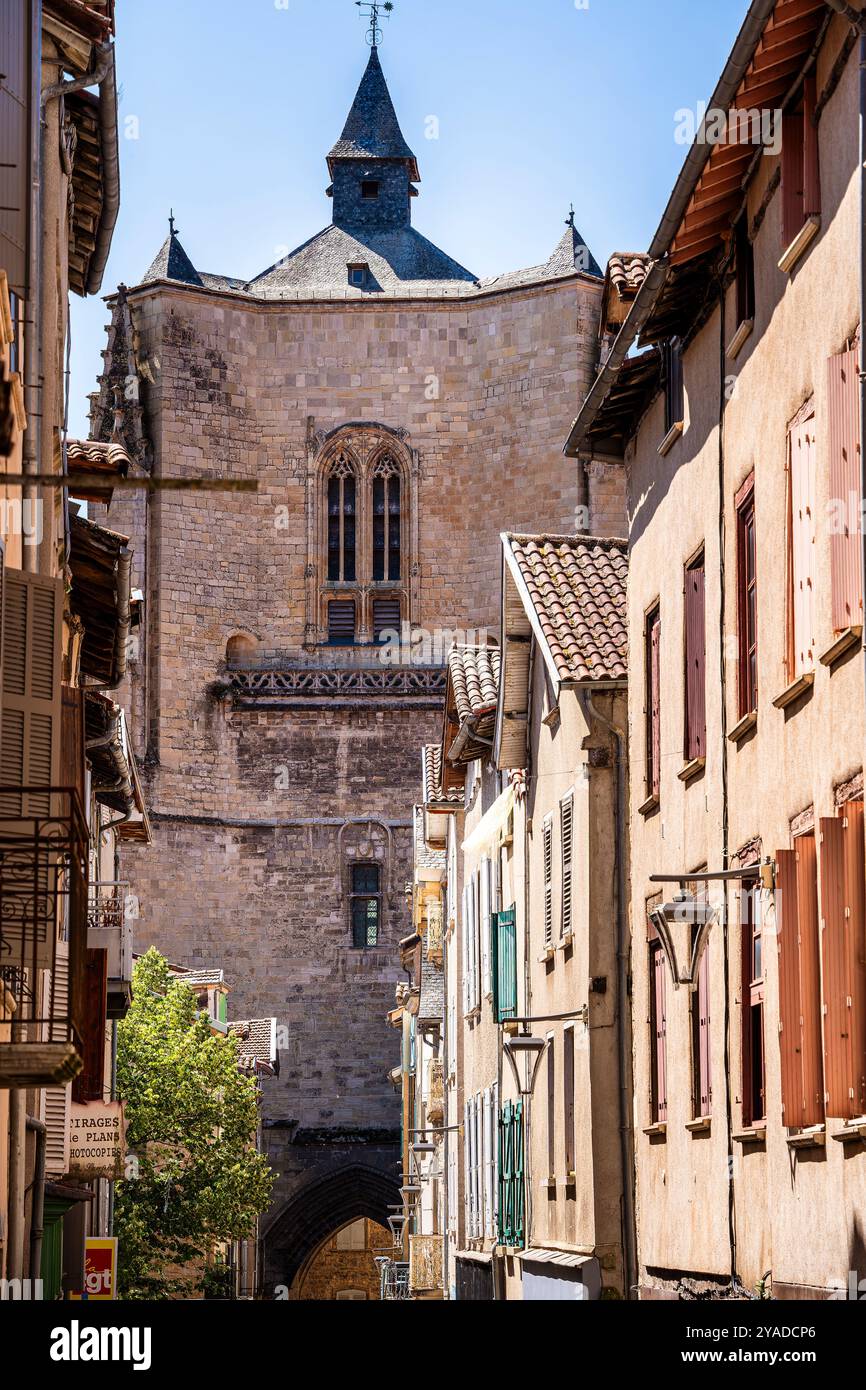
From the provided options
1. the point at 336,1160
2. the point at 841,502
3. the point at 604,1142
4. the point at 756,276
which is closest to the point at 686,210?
the point at 756,276

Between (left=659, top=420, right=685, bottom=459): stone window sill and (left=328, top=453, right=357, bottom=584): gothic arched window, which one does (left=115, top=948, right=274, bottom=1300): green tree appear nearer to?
(left=328, top=453, right=357, bottom=584): gothic arched window

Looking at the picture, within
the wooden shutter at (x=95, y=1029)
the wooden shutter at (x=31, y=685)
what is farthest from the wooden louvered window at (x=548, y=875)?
the wooden shutter at (x=31, y=685)

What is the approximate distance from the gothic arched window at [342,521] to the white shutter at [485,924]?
32.1 meters

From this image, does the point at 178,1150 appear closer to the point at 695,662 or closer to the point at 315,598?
the point at 315,598

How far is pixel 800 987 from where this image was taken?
10922mm

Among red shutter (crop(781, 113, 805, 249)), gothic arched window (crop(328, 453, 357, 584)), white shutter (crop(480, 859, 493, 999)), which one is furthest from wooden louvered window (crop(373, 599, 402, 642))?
red shutter (crop(781, 113, 805, 249))

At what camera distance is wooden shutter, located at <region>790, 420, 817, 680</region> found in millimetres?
11445

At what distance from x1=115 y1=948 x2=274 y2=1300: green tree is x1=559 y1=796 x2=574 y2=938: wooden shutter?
18.4 metres

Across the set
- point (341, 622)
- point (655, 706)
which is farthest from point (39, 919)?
point (341, 622)

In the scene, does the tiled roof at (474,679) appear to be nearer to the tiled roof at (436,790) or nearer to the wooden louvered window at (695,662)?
the tiled roof at (436,790)

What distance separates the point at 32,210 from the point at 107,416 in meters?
43.9

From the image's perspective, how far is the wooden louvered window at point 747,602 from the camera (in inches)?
515

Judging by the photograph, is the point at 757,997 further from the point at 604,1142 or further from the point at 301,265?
the point at 301,265

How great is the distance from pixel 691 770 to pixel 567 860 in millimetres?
4879
